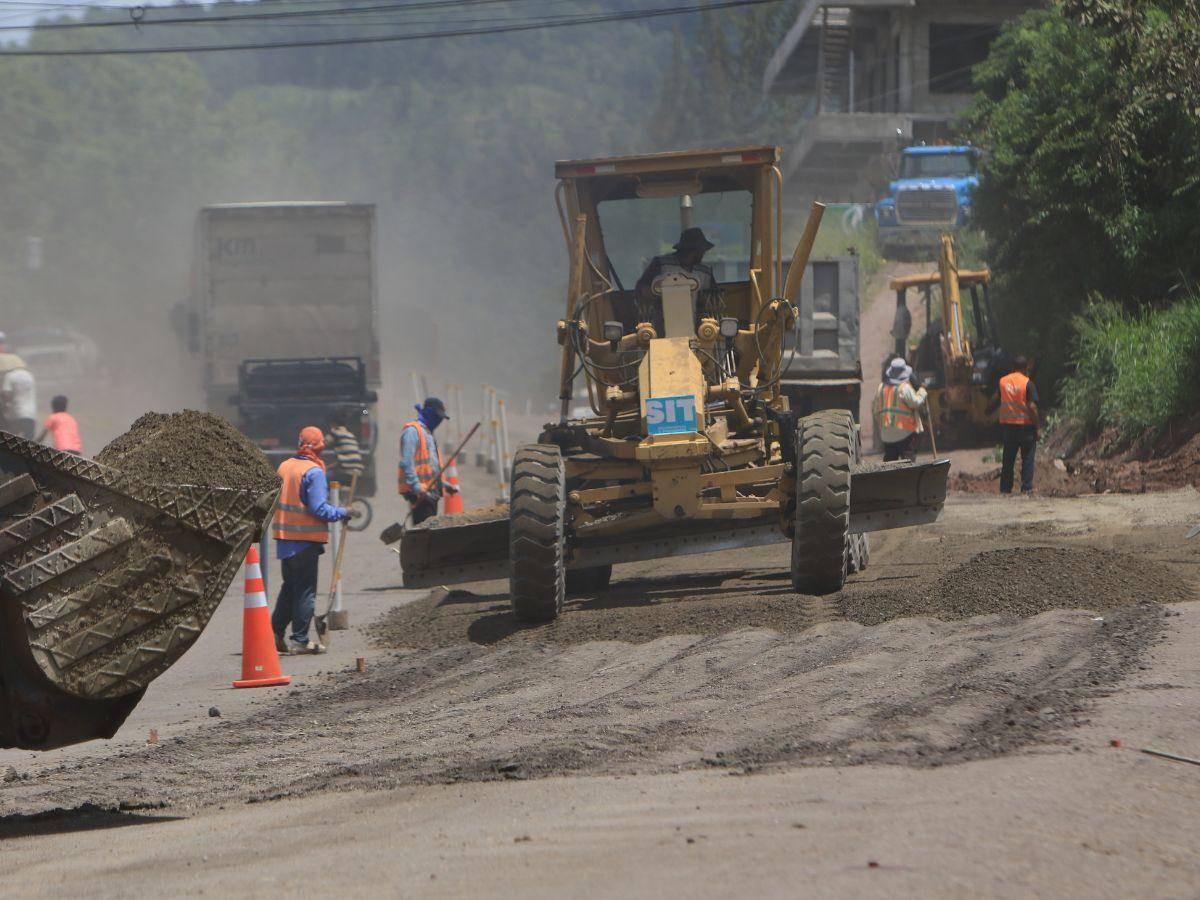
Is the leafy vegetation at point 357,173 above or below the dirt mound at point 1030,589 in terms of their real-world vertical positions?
above

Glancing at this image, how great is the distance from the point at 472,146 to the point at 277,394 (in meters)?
66.8

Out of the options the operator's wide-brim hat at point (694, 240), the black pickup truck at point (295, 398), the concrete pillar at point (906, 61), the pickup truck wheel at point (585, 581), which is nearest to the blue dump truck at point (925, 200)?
the concrete pillar at point (906, 61)

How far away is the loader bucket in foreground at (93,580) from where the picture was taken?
5984mm

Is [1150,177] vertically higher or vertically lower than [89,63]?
lower

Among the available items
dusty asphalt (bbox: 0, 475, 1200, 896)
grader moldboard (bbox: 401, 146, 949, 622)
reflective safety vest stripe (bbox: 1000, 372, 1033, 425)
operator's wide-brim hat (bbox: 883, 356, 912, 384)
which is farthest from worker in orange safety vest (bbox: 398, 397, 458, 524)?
reflective safety vest stripe (bbox: 1000, 372, 1033, 425)

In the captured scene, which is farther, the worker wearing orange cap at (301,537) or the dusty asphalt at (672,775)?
the worker wearing orange cap at (301,537)

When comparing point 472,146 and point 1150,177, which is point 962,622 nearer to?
point 1150,177

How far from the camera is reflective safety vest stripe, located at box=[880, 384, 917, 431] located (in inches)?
733

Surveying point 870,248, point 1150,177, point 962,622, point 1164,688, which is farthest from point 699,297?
point 870,248

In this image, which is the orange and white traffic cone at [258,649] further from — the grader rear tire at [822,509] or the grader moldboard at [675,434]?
the grader rear tire at [822,509]

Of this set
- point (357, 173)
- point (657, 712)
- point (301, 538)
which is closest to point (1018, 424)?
point (301, 538)

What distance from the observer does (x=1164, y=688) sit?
7164mm

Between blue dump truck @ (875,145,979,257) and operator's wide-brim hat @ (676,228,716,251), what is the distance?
2633cm

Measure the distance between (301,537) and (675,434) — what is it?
107 inches
